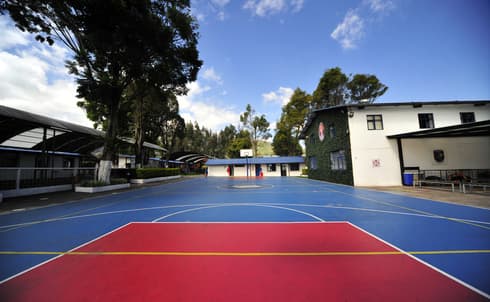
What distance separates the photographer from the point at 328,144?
17.3 metres

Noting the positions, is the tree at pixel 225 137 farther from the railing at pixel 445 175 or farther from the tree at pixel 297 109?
the railing at pixel 445 175

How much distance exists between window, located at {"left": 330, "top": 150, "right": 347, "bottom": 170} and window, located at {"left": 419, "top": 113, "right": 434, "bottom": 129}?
6530 mm

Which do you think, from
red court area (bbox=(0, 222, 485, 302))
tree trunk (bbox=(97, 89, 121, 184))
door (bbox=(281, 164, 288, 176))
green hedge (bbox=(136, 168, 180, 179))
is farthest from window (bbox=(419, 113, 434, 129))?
green hedge (bbox=(136, 168, 180, 179))

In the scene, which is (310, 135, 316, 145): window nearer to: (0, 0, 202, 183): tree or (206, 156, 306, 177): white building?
(206, 156, 306, 177): white building

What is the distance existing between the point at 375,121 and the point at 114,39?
19894 millimetres

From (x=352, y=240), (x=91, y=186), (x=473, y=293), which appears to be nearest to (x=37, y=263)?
(x=352, y=240)

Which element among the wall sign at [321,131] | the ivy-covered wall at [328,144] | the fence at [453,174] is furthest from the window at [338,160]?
the fence at [453,174]

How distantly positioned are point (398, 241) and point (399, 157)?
13207mm

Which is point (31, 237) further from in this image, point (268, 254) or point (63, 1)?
point (63, 1)

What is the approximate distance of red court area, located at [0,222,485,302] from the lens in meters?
2.33

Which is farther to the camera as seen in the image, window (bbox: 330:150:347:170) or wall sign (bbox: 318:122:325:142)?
wall sign (bbox: 318:122:325:142)

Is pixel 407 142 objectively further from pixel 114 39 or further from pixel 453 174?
pixel 114 39

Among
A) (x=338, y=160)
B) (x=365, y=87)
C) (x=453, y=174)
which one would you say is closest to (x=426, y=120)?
(x=453, y=174)

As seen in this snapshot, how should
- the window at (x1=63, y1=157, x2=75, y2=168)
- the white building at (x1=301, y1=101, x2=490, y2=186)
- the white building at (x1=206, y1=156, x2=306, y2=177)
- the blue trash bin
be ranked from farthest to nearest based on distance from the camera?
1. the white building at (x1=206, y1=156, x2=306, y2=177)
2. the window at (x1=63, y1=157, x2=75, y2=168)
3. the white building at (x1=301, y1=101, x2=490, y2=186)
4. the blue trash bin
